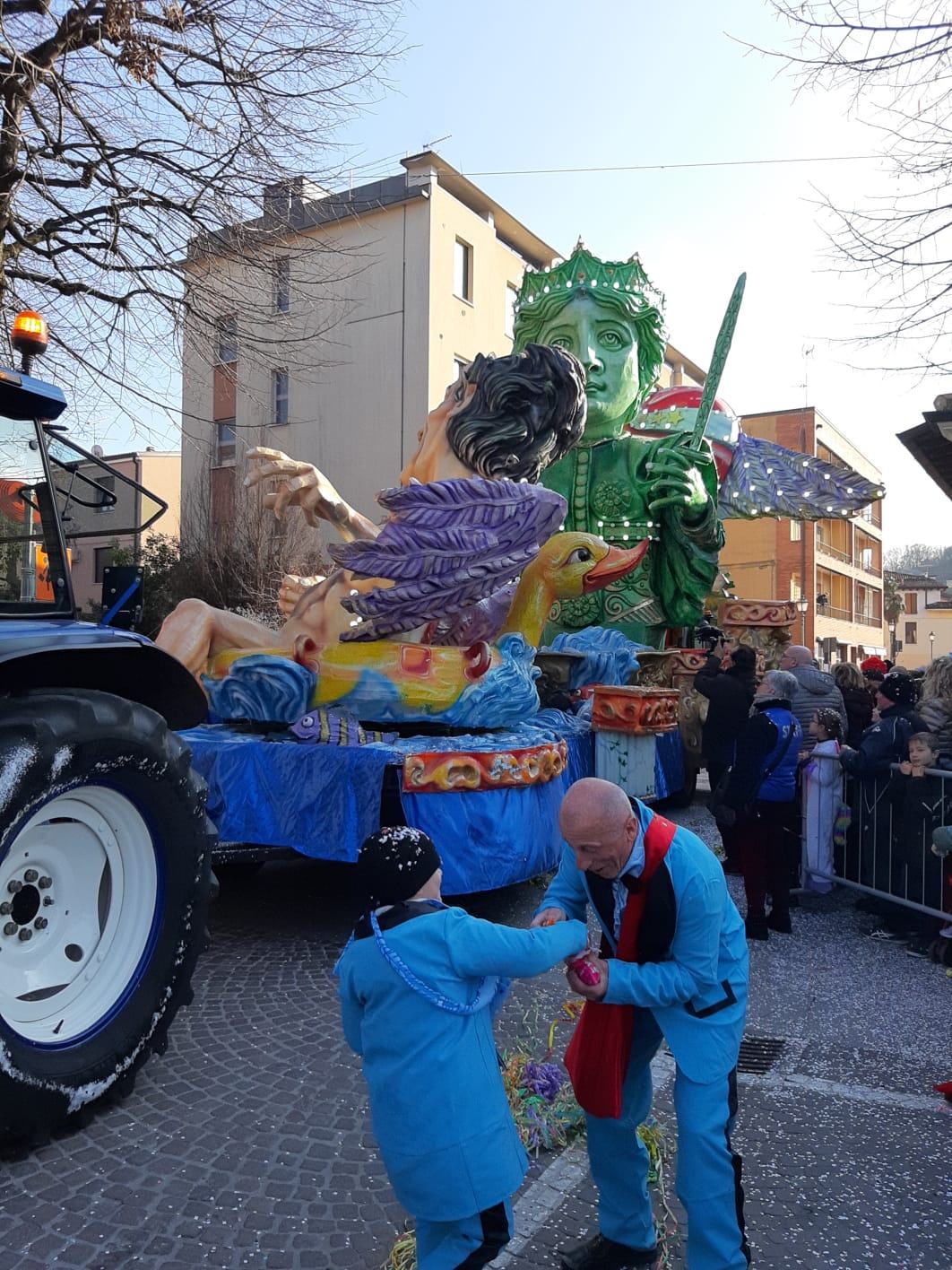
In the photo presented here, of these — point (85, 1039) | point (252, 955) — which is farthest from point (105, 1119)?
point (252, 955)

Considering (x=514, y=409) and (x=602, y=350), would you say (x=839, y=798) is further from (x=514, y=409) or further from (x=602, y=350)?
(x=602, y=350)

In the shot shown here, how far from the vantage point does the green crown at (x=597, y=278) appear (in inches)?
396

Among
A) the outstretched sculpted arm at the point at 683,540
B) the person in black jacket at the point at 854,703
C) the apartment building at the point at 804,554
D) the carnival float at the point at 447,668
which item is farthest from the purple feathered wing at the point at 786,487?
the apartment building at the point at 804,554

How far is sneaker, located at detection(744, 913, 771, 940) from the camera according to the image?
17.3 ft

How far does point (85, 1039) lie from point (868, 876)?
450 centimetres

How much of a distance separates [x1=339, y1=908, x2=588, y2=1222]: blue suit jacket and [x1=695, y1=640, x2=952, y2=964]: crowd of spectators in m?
3.53

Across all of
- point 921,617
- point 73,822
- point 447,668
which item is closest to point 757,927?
point 447,668

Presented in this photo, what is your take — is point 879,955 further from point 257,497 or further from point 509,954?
point 257,497

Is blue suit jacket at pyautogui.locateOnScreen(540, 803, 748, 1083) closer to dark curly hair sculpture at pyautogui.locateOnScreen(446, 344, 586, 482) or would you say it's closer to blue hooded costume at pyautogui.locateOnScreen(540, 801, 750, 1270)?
blue hooded costume at pyautogui.locateOnScreen(540, 801, 750, 1270)

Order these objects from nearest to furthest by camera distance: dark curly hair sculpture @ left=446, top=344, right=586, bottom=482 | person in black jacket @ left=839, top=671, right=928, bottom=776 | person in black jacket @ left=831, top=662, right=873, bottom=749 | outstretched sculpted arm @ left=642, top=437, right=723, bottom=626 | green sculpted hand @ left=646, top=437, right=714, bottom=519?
person in black jacket @ left=839, top=671, right=928, bottom=776
dark curly hair sculpture @ left=446, top=344, right=586, bottom=482
person in black jacket @ left=831, top=662, right=873, bottom=749
green sculpted hand @ left=646, top=437, right=714, bottom=519
outstretched sculpted arm @ left=642, top=437, right=723, bottom=626

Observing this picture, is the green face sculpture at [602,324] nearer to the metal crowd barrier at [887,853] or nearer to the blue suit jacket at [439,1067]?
the metal crowd barrier at [887,853]

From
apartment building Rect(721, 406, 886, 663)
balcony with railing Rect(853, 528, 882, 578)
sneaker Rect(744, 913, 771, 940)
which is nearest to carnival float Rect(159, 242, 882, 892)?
sneaker Rect(744, 913, 771, 940)

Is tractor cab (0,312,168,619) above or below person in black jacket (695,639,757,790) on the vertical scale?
above

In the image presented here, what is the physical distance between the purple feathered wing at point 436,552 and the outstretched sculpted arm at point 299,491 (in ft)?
1.43
